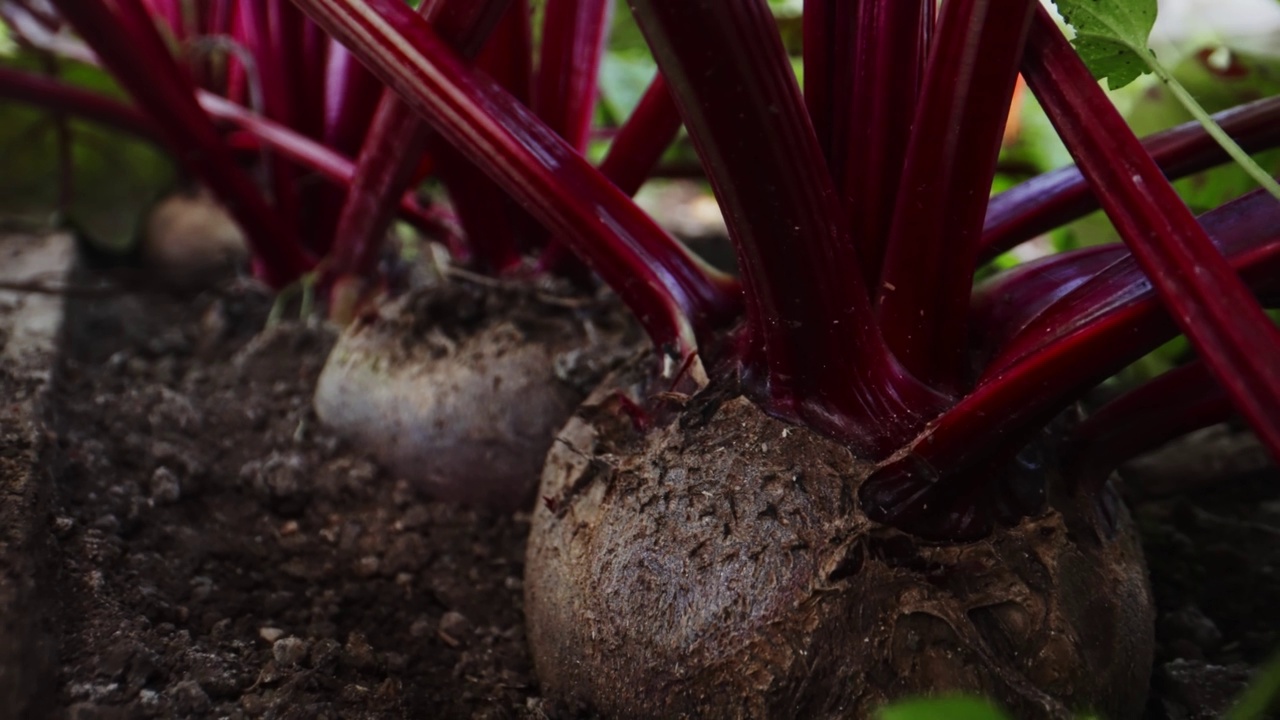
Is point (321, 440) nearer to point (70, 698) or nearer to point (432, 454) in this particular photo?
point (432, 454)

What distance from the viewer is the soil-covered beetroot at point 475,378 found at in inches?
43.2

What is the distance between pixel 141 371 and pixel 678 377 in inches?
38.6

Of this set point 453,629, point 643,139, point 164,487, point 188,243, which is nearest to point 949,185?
point 643,139

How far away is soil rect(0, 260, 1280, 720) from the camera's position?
0.74m

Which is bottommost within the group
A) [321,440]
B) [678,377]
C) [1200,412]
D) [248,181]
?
[321,440]

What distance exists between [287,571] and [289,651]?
192 mm

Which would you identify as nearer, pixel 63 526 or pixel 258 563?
pixel 63 526

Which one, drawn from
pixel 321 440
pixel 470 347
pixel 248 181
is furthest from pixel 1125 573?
pixel 248 181

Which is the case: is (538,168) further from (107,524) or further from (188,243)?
(188,243)

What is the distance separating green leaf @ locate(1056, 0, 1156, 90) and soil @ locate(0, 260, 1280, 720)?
20.1 inches

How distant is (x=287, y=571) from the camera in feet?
3.17

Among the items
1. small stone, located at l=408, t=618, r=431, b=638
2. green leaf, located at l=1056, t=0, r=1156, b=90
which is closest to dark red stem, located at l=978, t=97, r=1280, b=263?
green leaf, located at l=1056, t=0, r=1156, b=90

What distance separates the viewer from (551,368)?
1.10 metres

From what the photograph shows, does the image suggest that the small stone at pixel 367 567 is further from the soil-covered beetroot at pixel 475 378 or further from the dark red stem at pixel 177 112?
the dark red stem at pixel 177 112
